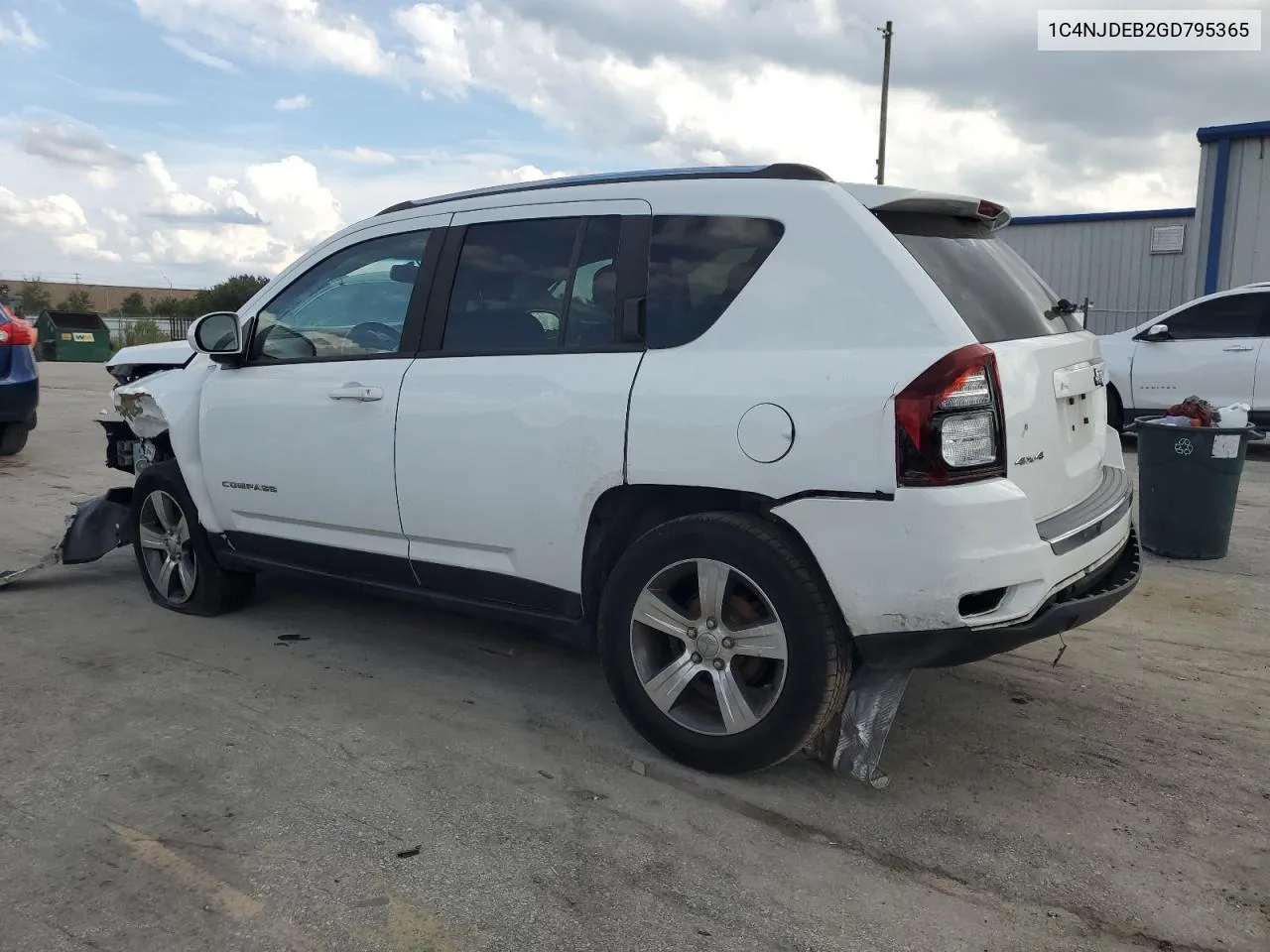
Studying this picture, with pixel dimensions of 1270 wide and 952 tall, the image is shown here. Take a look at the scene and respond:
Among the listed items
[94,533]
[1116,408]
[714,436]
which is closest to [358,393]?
[714,436]

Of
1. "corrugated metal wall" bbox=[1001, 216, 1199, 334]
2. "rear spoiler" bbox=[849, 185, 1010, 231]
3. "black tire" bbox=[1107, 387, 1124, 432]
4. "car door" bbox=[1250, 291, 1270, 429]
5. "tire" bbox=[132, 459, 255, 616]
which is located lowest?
"tire" bbox=[132, 459, 255, 616]

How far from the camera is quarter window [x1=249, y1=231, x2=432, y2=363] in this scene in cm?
428

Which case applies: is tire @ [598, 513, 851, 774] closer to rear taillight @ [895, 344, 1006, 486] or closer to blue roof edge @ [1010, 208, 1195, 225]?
rear taillight @ [895, 344, 1006, 486]

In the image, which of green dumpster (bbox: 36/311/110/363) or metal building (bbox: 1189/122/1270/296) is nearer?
metal building (bbox: 1189/122/1270/296)

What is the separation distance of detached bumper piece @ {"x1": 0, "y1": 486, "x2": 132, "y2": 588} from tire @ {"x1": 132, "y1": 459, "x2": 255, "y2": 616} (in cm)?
33

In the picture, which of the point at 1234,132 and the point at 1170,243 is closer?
the point at 1234,132

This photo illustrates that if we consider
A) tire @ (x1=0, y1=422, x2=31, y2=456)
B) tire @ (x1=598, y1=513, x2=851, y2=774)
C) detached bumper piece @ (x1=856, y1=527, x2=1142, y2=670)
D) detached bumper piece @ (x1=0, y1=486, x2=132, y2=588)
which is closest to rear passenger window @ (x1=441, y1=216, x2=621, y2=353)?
tire @ (x1=598, y1=513, x2=851, y2=774)

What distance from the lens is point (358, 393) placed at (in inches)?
164

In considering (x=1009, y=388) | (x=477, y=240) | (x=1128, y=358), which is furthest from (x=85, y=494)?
(x=1128, y=358)

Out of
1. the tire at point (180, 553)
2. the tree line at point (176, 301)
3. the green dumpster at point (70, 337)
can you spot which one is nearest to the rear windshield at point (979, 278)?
the tire at point (180, 553)

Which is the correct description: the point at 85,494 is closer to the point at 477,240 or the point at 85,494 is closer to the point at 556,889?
the point at 477,240

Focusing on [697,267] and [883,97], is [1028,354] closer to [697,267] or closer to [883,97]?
[697,267]

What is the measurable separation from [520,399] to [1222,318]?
30.9ft

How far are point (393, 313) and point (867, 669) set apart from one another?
234 cm
